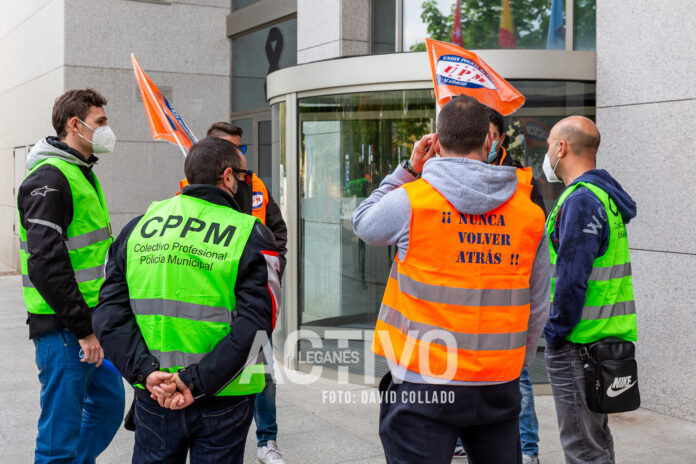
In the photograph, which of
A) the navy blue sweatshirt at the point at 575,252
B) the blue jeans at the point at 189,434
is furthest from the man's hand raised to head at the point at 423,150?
the blue jeans at the point at 189,434

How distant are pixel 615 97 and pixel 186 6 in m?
8.84

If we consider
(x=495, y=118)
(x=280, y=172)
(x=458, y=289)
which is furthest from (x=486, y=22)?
(x=458, y=289)

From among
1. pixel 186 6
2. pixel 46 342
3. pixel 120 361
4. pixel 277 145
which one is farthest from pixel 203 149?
pixel 186 6

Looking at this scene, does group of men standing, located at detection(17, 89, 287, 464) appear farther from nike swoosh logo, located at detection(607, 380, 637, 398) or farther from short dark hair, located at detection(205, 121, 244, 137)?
short dark hair, located at detection(205, 121, 244, 137)

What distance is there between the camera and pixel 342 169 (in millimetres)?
6871

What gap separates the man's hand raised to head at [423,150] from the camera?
2834mm

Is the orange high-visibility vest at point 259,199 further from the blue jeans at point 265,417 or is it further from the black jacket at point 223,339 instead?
the black jacket at point 223,339

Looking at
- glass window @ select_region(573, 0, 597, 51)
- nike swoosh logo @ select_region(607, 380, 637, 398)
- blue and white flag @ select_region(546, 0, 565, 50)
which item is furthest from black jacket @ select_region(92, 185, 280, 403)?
blue and white flag @ select_region(546, 0, 565, 50)

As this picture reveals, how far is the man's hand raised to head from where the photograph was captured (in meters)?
2.83

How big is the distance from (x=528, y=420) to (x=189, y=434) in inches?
95.1

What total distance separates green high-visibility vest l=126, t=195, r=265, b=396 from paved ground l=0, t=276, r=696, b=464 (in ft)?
7.29

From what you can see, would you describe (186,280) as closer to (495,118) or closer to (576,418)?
(576,418)

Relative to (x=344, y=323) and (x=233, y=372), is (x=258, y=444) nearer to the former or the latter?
(x=233, y=372)

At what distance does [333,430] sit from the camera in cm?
530
